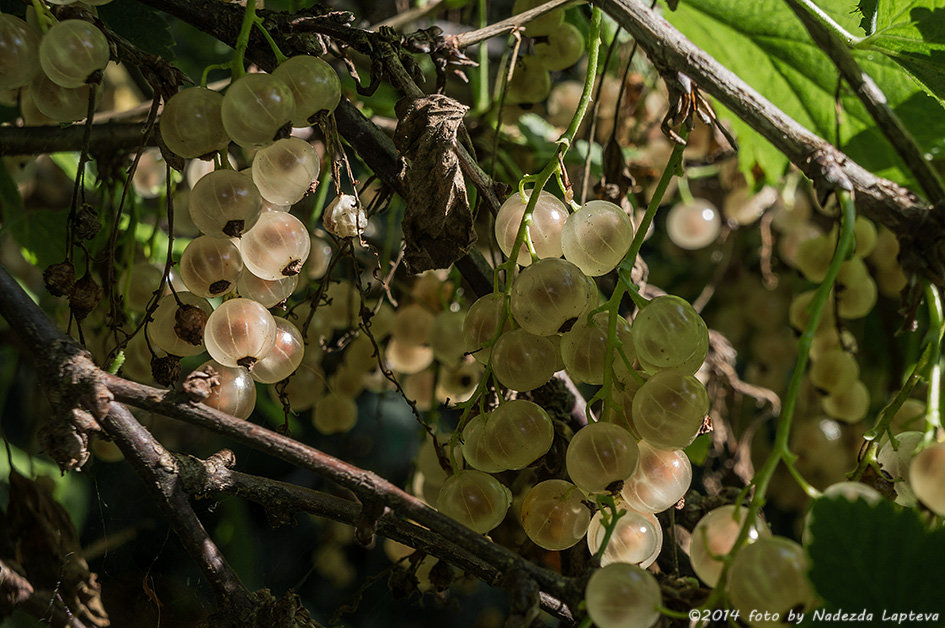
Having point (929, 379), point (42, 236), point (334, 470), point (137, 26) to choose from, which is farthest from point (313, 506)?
point (42, 236)

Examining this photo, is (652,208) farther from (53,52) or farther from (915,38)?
(53,52)

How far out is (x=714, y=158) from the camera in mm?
1073

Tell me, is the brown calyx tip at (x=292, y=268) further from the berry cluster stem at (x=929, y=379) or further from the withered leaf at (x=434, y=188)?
the berry cluster stem at (x=929, y=379)

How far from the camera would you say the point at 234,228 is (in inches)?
19.5

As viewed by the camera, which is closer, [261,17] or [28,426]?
[261,17]

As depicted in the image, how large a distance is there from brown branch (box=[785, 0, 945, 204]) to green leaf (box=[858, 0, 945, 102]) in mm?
31

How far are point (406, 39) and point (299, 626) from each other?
0.39 meters

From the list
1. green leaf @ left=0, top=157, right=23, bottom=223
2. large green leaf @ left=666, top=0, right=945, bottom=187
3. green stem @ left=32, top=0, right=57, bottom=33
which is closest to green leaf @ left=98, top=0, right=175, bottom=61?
green stem @ left=32, top=0, right=57, bottom=33

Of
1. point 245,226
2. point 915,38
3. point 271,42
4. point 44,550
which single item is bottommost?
point 44,550

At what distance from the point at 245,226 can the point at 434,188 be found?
0.41ft

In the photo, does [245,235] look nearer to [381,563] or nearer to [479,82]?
[479,82]

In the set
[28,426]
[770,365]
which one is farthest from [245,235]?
[770,365]

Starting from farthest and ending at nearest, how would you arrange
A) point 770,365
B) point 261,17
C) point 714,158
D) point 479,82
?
point 770,365 < point 714,158 < point 479,82 < point 261,17

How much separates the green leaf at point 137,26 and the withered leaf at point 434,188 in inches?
12.2
